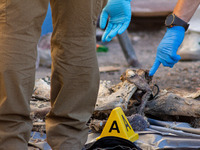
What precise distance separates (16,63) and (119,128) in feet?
2.34

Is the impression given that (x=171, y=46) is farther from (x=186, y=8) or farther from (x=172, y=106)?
(x=172, y=106)

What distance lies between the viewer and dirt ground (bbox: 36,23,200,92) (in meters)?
3.24

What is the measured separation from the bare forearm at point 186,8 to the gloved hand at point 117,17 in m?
0.31

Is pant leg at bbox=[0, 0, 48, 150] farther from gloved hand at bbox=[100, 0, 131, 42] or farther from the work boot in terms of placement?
the work boot

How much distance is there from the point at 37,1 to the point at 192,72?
288 centimetres

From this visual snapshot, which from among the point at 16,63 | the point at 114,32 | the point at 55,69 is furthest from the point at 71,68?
the point at 114,32

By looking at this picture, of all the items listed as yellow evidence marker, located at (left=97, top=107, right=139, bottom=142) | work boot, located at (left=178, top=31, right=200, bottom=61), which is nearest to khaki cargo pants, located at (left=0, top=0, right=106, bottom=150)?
yellow evidence marker, located at (left=97, top=107, right=139, bottom=142)

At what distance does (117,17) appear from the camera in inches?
76.4

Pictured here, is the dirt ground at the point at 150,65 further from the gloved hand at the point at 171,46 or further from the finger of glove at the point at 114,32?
the finger of glove at the point at 114,32

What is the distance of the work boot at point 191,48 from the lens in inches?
176

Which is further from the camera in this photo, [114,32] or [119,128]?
[114,32]

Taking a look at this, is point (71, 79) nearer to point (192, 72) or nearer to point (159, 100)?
point (159, 100)

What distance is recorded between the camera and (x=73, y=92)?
140cm

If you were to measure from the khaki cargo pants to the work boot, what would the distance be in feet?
10.9
